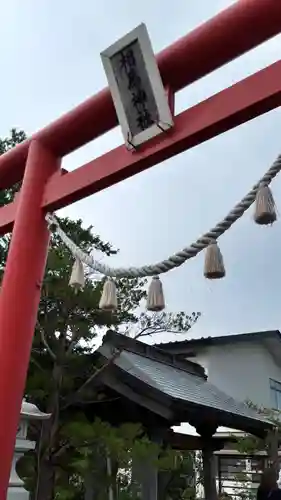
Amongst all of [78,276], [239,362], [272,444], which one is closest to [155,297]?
[78,276]

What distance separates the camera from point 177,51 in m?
2.31

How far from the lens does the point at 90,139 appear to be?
2793 mm

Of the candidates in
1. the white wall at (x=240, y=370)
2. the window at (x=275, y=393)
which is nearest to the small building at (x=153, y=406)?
the white wall at (x=240, y=370)

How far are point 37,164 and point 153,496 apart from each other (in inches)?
138

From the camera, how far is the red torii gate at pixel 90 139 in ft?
6.84

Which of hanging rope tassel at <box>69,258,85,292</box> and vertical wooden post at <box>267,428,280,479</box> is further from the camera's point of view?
vertical wooden post at <box>267,428,280,479</box>

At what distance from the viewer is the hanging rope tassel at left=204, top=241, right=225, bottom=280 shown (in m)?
1.90

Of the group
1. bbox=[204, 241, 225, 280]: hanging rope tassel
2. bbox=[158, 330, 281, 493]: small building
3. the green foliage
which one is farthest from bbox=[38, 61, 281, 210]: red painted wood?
bbox=[158, 330, 281, 493]: small building

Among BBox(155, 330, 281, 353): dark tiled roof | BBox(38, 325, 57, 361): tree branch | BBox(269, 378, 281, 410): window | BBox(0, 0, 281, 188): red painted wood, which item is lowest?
BBox(38, 325, 57, 361): tree branch

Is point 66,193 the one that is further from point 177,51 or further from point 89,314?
point 89,314

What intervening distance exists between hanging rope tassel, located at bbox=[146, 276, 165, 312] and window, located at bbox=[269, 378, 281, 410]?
12290 mm

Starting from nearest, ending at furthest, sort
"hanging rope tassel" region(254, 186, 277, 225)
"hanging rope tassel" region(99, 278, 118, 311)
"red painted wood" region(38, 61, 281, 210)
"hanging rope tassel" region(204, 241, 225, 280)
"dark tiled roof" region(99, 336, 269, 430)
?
"hanging rope tassel" region(254, 186, 277, 225), "hanging rope tassel" region(204, 241, 225, 280), "red painted wood" region(38, 61, 281, 210), "hanging rope tassel" region(99, 278, 118, 311), "dark tiled roof" region(99, 336, 269, 430)

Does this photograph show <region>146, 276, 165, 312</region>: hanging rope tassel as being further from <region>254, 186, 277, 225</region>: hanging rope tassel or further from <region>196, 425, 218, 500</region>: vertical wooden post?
<region>196, 425, 218, 500</region>: vertical wooden post

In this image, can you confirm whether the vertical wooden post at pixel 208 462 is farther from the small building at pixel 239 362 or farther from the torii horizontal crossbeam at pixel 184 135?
the small building at pixel 239 362
